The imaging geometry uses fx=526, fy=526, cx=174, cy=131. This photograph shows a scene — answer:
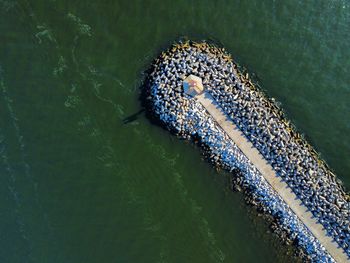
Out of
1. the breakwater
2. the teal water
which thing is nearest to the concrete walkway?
the breakwater

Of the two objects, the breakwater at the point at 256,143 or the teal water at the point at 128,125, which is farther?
the breakwater at the point at 256,143

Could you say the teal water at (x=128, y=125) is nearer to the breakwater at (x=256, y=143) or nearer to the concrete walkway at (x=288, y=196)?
the breakwater at (x=256, y=143)

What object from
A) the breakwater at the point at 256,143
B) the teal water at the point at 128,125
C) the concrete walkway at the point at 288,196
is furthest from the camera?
the concrete walkway at the point at 288,196

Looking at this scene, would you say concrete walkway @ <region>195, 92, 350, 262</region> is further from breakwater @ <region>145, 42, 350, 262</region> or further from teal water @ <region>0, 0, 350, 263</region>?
teal water @ <region>0, 0, 350, 263</region>

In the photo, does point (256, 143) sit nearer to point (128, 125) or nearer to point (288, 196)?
point (288, 196)

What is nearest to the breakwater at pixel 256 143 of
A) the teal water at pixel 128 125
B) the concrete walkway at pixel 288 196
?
the concrete walkway at pixel 288 196

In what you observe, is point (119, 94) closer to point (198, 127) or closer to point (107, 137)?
point (107, 137)
